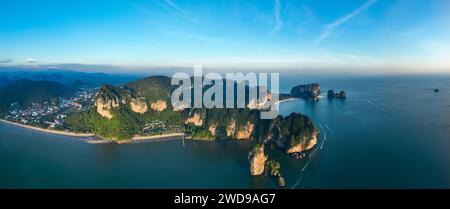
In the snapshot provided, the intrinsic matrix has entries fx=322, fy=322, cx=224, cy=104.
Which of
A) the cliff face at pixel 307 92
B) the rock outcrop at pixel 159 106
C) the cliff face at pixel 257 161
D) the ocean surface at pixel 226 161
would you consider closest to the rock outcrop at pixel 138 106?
the rock outcrop at pixel 159 106

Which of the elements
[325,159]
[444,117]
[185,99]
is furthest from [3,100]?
[444,117]

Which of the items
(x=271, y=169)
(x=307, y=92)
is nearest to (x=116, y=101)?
(x=271, y=169)

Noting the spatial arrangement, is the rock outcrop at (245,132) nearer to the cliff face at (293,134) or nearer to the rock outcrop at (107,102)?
the cliff face at (293,134)

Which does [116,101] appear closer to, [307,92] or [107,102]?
[107,102]

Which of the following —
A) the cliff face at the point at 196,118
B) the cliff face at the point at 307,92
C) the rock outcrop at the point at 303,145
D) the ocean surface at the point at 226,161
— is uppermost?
the cliff face at the point at 307,92

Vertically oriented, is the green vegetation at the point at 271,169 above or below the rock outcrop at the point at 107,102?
below

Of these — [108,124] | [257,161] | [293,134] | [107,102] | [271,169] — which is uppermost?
[107,102]

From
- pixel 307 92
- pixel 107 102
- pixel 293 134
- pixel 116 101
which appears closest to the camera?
pixel 293 134
